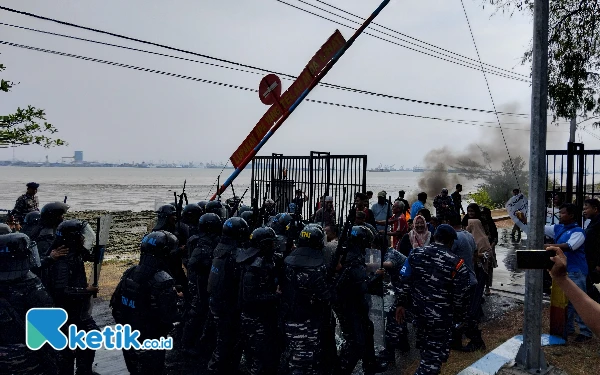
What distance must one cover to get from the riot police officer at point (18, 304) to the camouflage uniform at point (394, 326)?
387 centimetres

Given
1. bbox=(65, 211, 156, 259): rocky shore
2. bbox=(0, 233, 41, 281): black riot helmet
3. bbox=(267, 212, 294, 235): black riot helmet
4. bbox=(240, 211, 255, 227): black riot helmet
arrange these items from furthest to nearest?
1. bbox=(65, 211, 156, 259): rocky shore
2. bbox=(240, 211, 255, 227): black riot helmet
3. bbox=(267, 212, 294, 235): black riot helmet
4. bbox=(0, 233, 41, 281): black riot helmet

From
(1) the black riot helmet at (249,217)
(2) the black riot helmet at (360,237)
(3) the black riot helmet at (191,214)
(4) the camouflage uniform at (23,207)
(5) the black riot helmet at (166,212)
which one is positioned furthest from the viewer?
(4) the camouflage uniform at (23,207)

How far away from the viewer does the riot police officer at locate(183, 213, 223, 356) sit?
5844mm

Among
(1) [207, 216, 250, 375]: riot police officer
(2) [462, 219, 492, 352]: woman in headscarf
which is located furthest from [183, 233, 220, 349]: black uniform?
(2) [462, 219, 492, 352]: woman in headscarf

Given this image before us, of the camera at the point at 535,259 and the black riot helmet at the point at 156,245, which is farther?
the black riot helmet at the point at 156,245

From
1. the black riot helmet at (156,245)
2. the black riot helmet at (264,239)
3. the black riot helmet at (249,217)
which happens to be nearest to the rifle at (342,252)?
the black riot helmet at (264,239)

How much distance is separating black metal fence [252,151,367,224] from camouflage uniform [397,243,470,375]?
5.17 m

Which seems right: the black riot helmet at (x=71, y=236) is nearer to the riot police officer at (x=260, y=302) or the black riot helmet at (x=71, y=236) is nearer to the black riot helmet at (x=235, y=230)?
the black riot helmet at (x=235, y=230)

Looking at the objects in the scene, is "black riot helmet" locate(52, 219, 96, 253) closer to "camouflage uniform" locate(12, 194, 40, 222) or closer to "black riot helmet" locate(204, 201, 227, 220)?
"black riot helmet" locate(204, 201, 227, 220)

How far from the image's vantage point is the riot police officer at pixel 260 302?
4805 millimetres

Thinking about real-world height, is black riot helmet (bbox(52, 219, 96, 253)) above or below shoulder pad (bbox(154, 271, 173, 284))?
above

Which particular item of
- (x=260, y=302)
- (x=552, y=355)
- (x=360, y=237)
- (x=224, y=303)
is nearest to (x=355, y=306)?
(x=360, y=237)

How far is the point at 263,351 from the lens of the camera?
16.0ft

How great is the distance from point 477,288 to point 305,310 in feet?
11.1
